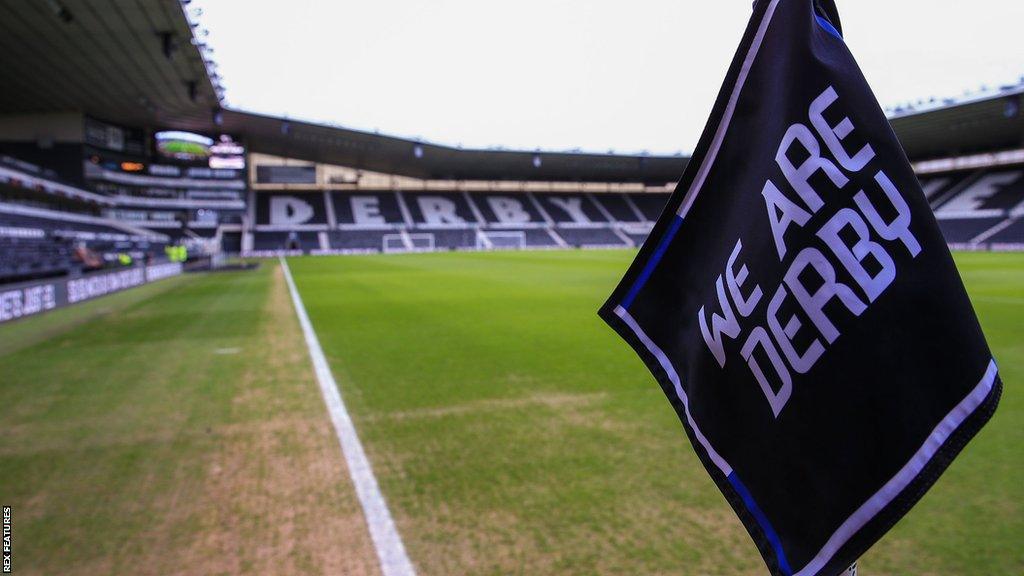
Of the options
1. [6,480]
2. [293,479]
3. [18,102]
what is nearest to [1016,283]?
[293,479]

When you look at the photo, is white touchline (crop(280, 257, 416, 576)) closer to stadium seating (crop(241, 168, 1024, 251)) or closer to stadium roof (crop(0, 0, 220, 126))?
stadium roof (crop(0, 0, 220, 126))

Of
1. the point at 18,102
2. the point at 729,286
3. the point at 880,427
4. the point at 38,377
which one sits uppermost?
the point at 18,102

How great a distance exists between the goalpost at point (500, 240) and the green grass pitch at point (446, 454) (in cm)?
4936

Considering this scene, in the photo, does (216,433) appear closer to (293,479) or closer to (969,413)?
(293,479)

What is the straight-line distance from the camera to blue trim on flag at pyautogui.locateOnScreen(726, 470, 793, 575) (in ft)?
3.89

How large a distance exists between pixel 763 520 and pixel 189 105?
142 ft

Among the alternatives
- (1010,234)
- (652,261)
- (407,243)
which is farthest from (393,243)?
(652,261)

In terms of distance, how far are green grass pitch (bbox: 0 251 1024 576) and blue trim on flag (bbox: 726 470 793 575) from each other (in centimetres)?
163

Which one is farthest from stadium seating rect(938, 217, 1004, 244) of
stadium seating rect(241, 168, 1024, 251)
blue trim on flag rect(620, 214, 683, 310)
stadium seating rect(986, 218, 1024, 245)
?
blue trim on flag rect(620, 214, 683, 310)

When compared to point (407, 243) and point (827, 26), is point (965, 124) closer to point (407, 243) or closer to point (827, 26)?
point (407, 243)

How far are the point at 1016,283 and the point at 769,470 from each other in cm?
1983

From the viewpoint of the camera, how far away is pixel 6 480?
12.7 feet

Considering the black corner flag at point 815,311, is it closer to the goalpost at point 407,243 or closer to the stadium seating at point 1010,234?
the stadium seating at point 1010,234

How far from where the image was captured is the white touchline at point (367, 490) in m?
2.80
